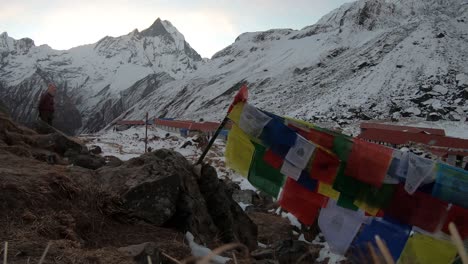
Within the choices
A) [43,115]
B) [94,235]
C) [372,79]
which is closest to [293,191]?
[94,235]

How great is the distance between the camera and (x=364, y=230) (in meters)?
4.22

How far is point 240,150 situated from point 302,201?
2.96ft

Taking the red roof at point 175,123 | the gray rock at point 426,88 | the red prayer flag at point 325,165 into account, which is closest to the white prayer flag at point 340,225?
the red prayer flag at point 325,165

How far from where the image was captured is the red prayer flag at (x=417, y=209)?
394 centimetres

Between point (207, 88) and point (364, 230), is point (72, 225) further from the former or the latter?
point (207, 88)

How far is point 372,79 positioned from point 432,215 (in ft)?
141

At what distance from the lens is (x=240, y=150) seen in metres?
4.78

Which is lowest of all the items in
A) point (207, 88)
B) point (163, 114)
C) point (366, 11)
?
point (163, 114)

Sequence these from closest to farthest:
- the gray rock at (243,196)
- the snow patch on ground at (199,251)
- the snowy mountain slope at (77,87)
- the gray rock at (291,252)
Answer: the snow patch on ground at (199,251) → the gray rock at (291,252) → the gray rock at (243,196) → the snowy mountain slope at (77,87)

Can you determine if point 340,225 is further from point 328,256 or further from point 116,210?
point 328,256

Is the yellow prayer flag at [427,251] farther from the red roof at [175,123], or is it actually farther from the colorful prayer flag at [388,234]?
the red roof at [175,123]

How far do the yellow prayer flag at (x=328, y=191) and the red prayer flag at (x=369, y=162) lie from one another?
281mm

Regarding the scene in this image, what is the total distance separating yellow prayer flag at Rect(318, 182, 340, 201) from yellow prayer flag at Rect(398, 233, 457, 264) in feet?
2.67

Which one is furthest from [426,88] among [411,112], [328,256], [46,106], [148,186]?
[148,186]
